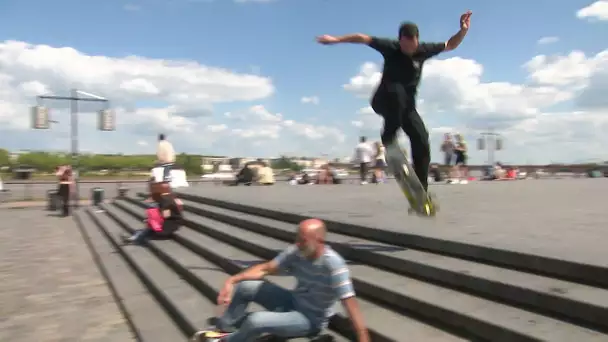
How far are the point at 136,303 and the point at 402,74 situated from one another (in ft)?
11.9

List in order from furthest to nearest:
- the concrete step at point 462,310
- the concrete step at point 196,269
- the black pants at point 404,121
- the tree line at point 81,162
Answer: the tree line at point 81,162, the concrete step at point 196,269, the black pants at point 404,121, the concrete step at point 462,310

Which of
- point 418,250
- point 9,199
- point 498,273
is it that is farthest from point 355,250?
point 9,199

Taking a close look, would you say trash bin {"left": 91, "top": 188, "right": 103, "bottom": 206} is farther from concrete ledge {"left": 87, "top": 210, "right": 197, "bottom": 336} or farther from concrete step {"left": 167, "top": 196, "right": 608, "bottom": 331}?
concrete step {"left": 167, "top": 196, "right": 608, "bottom": 331}

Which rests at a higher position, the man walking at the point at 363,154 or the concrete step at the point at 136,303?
the man walking at the point at 363,154

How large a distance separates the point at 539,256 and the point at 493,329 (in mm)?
807

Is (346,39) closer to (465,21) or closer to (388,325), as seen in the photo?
(465,21)

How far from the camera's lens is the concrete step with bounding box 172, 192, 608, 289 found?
322 centimetres

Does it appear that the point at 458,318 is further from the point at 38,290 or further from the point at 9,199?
the point at 9,199

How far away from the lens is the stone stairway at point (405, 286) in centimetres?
298

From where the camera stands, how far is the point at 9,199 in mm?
22375

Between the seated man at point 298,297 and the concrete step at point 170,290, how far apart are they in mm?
664

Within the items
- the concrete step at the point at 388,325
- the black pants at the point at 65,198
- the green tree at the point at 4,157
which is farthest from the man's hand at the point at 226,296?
the green tree at the point at 4,157

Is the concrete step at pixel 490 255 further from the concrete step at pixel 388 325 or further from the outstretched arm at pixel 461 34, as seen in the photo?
the outstretched arm at pixel 461 34

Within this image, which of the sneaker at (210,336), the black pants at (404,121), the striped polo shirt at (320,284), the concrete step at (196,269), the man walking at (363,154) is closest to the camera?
the striped polo shirt at (320,284)
